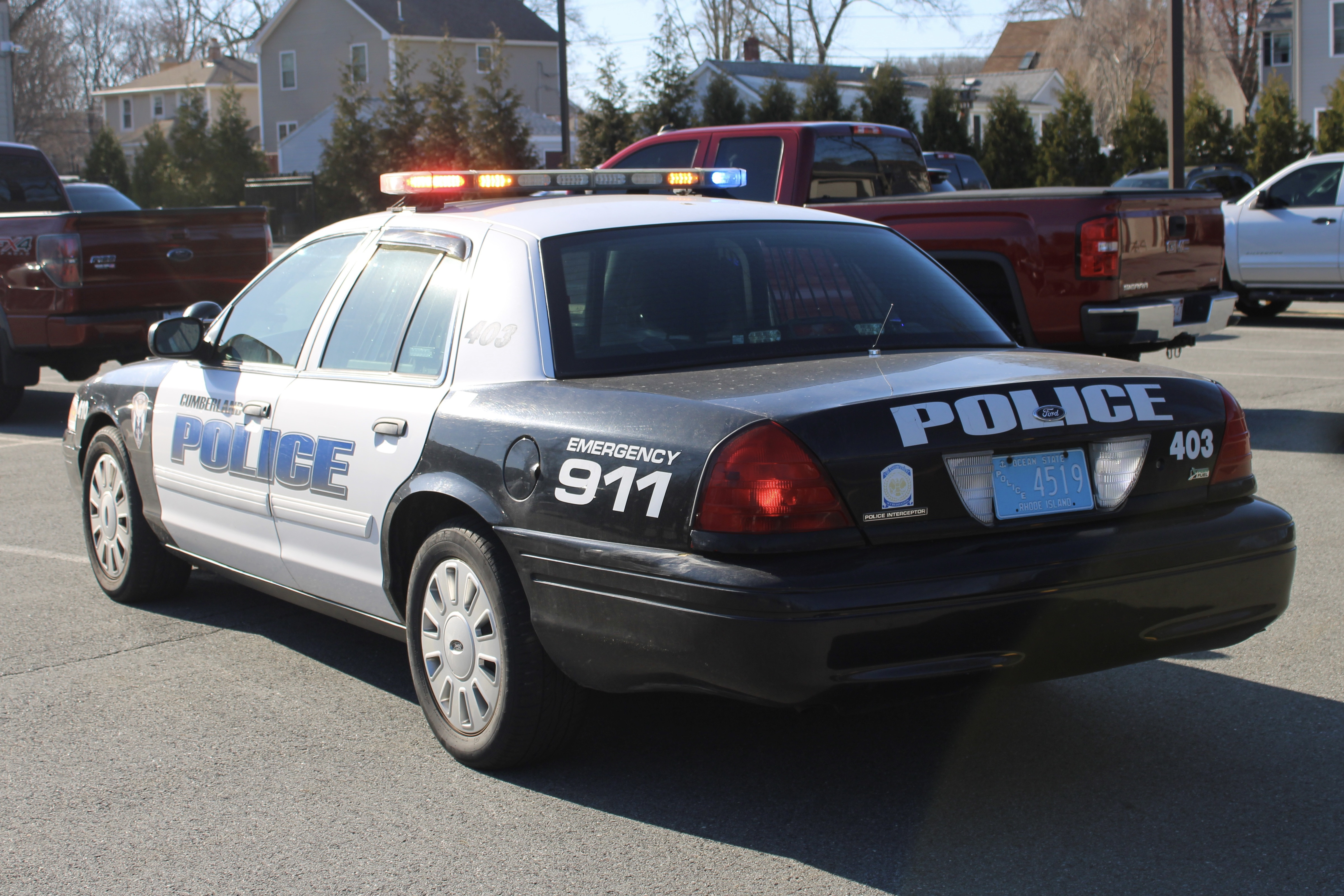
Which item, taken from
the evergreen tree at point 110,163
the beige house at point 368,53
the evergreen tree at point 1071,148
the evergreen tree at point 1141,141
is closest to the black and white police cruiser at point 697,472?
the evergreen tree at point 1071,148

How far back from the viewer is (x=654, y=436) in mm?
3369

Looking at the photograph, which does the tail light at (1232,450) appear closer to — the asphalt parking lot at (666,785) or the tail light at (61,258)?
the asphalt parking lot at (666,785)

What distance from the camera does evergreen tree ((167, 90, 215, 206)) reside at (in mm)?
46625

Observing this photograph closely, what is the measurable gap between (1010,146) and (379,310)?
101ft

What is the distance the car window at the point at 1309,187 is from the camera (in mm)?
15164

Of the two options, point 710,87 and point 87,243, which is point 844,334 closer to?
point 87,243

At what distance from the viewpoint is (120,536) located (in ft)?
18.9

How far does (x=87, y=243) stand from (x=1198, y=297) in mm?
7760

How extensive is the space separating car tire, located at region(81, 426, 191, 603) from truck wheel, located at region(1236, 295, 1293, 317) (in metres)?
14.6

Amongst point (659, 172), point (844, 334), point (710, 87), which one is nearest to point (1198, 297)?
point (659, 172)

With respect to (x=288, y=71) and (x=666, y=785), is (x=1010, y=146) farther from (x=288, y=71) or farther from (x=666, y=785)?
(x=288, y=71)

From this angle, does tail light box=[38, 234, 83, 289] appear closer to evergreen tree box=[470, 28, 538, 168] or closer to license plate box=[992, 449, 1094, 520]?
license plate box=[992, 449, 1094, 520]

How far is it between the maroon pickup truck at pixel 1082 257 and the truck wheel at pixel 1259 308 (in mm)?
8204

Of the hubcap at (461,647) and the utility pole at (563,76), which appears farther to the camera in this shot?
the utility pole at (563,76)
